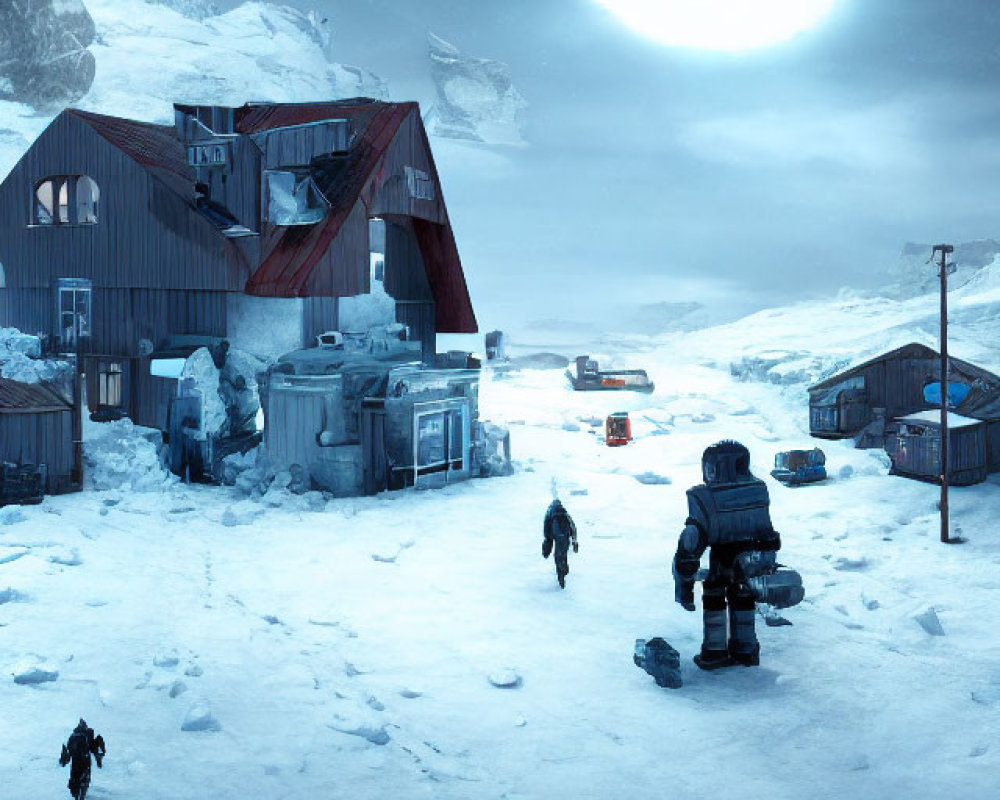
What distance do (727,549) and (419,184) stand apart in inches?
500

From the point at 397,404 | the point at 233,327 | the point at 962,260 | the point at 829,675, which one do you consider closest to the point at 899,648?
the point at 829,675

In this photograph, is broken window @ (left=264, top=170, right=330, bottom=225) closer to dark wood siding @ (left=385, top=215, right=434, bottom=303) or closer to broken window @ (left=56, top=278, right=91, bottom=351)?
dark wood siding @ (left=385, top=215, right=434, bottom=303)

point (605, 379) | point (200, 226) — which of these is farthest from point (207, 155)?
point (605, 379)

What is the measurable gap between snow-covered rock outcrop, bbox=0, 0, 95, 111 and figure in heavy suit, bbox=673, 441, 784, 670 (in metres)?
76.0

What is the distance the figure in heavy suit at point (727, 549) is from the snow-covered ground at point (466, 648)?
1.05 feet

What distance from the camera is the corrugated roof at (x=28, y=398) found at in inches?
569

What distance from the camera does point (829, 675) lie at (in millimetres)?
7922

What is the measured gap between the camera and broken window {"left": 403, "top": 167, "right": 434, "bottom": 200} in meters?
18.3

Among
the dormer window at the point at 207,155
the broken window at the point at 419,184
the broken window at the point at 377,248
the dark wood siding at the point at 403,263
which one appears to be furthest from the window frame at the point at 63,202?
the broken window at the point at 419,184

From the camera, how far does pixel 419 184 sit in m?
18.7

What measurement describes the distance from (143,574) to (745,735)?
7435 mm

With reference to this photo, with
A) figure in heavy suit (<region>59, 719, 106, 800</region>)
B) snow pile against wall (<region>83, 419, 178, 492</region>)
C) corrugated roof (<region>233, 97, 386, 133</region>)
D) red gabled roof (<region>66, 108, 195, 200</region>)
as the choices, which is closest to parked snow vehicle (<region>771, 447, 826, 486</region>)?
corrugated roof (<region>233, 97, 386, 133</region>)

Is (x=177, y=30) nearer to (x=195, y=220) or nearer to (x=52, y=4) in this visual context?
(x=52, y=4)

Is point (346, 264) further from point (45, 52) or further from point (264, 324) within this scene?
point (45, 52)
